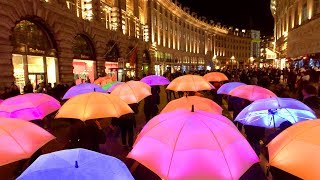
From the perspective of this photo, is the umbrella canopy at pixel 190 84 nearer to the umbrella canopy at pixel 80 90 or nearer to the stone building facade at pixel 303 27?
the umbrella canopy at pixel 80 90

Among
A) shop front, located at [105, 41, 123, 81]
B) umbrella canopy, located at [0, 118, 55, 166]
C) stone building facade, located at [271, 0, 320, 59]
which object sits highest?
stone building facade, located at [271, 0, 320, 59]

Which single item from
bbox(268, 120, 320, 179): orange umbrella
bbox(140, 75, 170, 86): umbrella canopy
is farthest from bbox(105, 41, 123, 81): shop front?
bbox(268, 120, 320, 179): orange umbrella

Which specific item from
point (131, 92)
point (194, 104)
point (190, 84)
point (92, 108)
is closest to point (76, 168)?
point (194, 104)

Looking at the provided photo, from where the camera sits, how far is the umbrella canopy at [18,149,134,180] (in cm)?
295

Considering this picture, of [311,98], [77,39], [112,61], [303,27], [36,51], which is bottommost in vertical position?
Result: [311,98]

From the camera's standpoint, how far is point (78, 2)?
2845cm

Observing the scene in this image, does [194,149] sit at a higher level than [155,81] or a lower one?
lower

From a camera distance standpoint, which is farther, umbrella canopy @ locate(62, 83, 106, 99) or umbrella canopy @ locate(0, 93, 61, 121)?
umbrella canopy @ locate(62, 83, 106, 99)

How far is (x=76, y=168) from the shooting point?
9.82 feet

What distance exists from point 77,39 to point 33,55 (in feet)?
23.4

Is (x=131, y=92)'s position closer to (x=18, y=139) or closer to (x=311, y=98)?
(x=311, y=98)

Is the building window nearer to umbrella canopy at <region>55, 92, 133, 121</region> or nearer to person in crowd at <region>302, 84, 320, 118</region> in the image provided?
person in crowd at <region>302, 84, 320, 118</region>

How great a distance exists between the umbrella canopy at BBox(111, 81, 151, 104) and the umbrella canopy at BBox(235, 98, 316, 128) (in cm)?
405

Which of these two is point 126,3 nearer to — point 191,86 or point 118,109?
point 191,86
